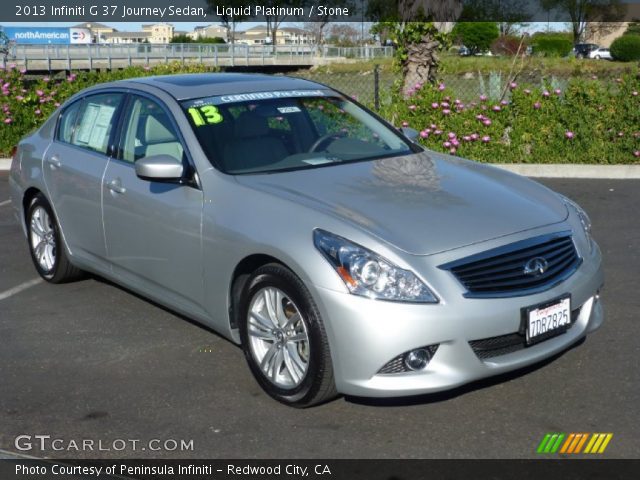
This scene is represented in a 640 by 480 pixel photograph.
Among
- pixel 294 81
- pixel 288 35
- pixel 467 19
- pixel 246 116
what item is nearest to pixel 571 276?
pixel 246 116

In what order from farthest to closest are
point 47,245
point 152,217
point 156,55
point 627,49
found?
point 627,49, point 156,55, point 47,245, point 152,217

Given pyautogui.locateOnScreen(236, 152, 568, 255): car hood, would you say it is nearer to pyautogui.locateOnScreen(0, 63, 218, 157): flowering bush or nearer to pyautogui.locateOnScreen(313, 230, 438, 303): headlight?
pyautogui.locateOnScreen(313, 230, 438, 303): headlight

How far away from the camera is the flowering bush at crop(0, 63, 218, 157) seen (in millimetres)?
14203

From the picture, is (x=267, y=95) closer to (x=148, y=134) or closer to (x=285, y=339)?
(x=148, y=134)

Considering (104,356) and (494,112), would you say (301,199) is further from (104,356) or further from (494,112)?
(494,112)

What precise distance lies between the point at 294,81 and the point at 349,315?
8.76ft

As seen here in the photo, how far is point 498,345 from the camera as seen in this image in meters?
4.44

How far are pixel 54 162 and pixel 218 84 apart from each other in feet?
4.96

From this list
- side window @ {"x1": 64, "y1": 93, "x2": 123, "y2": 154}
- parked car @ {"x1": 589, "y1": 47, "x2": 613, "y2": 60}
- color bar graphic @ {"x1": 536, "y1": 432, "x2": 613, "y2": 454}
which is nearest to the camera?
color bar graphic @ {"x1": 536, "y1": 432, "x2": 613, "y2": 454}

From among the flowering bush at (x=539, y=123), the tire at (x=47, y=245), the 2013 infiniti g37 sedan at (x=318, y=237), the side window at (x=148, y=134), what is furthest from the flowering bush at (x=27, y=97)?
the side window at (x=148, y=134)

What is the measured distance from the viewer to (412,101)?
41.8 feet

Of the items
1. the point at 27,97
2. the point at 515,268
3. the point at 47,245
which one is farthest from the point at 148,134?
the point at 27,97

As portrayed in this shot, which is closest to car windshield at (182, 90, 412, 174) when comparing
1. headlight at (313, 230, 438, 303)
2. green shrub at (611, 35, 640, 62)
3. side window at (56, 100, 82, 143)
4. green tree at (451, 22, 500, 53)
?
headlight at (313, 230, 438, 303)
